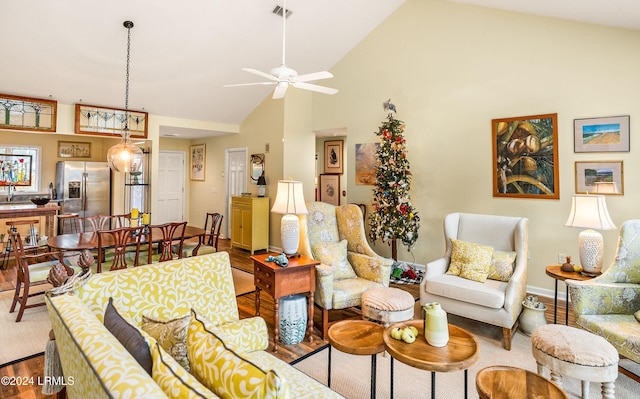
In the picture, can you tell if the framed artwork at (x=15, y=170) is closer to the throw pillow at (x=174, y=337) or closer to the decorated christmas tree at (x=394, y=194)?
the decorated christmas tree at (x=394, y=194)

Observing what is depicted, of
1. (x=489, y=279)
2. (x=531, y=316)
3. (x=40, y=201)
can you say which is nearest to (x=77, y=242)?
(x=40, y=201)

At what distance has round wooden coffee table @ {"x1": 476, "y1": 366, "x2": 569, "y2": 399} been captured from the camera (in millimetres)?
1572

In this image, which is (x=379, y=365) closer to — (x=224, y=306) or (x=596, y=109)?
(x=224, y=306)

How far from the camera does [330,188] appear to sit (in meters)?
8.02

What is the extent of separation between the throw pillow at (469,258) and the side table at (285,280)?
150 centimetres

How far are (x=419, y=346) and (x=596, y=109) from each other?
3.62 metres

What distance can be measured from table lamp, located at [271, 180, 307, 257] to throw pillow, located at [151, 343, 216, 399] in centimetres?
203

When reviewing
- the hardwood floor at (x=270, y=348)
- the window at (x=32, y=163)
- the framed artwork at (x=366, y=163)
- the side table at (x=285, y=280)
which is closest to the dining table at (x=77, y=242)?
the hardwood floor at (x=270, y=348)

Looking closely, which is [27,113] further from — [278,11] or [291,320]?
[291,320]

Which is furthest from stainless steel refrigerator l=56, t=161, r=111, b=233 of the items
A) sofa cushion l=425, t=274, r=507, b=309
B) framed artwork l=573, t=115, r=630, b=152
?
framed artwork l=573, t=115, r=630, b=152

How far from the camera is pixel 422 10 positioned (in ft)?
16.5

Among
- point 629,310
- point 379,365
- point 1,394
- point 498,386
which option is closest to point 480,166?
point 629,310

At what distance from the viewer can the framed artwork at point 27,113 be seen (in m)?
4.79

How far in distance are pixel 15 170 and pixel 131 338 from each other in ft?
25.3
